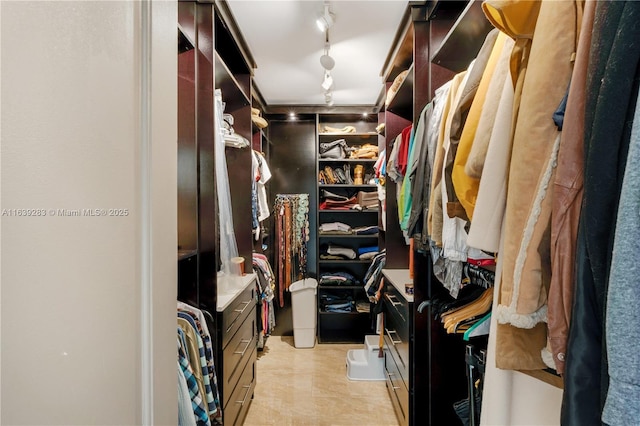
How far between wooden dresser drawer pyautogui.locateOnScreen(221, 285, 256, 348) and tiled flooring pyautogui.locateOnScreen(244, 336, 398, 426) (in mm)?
705

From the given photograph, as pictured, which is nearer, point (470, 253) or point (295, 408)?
point (470, 253)

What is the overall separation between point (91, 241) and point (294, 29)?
1940mm

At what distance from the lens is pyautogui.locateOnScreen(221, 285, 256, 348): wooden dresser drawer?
1.66m

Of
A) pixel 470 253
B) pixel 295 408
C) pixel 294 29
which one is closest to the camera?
pixel 470 253

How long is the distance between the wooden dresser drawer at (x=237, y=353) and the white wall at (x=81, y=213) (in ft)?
3.85

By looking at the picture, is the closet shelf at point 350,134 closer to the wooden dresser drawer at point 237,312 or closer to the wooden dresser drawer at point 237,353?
the wooden dresser drawer at point 237,312

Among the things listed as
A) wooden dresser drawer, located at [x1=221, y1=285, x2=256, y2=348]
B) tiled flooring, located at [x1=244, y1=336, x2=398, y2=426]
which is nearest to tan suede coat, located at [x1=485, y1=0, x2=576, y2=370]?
wooden dresser drawer, located at [x1=221, y1=285, x2=256, y2=348]

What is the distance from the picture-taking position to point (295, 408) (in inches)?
90.0

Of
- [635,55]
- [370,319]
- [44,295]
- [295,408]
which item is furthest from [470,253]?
[370,319]

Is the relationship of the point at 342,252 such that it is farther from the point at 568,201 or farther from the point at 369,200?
the point at 568,201

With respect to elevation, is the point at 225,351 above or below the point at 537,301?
below

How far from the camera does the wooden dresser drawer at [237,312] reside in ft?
5.46

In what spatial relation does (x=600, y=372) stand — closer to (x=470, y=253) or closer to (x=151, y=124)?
(x=470, y=253)

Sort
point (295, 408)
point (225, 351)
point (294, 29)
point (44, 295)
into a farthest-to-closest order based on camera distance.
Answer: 1. point (295, 408)
2. point (294, 29)
3. point (225, 351)
4. point (44, 295)
